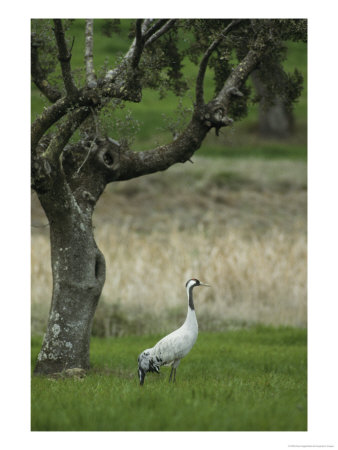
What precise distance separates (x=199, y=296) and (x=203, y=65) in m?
9.73

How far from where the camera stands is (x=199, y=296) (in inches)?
774

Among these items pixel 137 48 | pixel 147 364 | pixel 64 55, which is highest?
pixel 137 48

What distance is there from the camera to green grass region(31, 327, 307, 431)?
7.59 meters

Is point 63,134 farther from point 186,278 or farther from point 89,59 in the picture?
point 186,278

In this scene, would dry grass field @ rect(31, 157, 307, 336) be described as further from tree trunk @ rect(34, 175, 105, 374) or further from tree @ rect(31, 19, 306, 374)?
tree trunk @ rect(34, 175, 105, 374)

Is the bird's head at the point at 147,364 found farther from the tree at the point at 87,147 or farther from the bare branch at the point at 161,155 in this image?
the bare branch at the point at 161,155

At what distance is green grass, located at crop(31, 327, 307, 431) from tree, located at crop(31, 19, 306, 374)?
40.2 inches

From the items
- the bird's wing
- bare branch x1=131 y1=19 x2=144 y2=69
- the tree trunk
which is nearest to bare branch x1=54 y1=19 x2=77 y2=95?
bare branch x1=131 y1=19 x2=144 y2=69

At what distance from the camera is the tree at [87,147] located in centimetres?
1027

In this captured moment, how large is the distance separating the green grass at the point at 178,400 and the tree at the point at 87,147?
1.02m

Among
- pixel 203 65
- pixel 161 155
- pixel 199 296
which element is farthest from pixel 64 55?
A: pixel 199 296

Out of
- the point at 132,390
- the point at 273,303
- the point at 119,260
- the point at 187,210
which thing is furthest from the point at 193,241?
the point at 132,390

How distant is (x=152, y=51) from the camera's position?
13.1 m

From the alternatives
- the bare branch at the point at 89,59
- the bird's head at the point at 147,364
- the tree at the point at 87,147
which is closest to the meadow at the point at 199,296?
the bird's head at the point at 147,364
